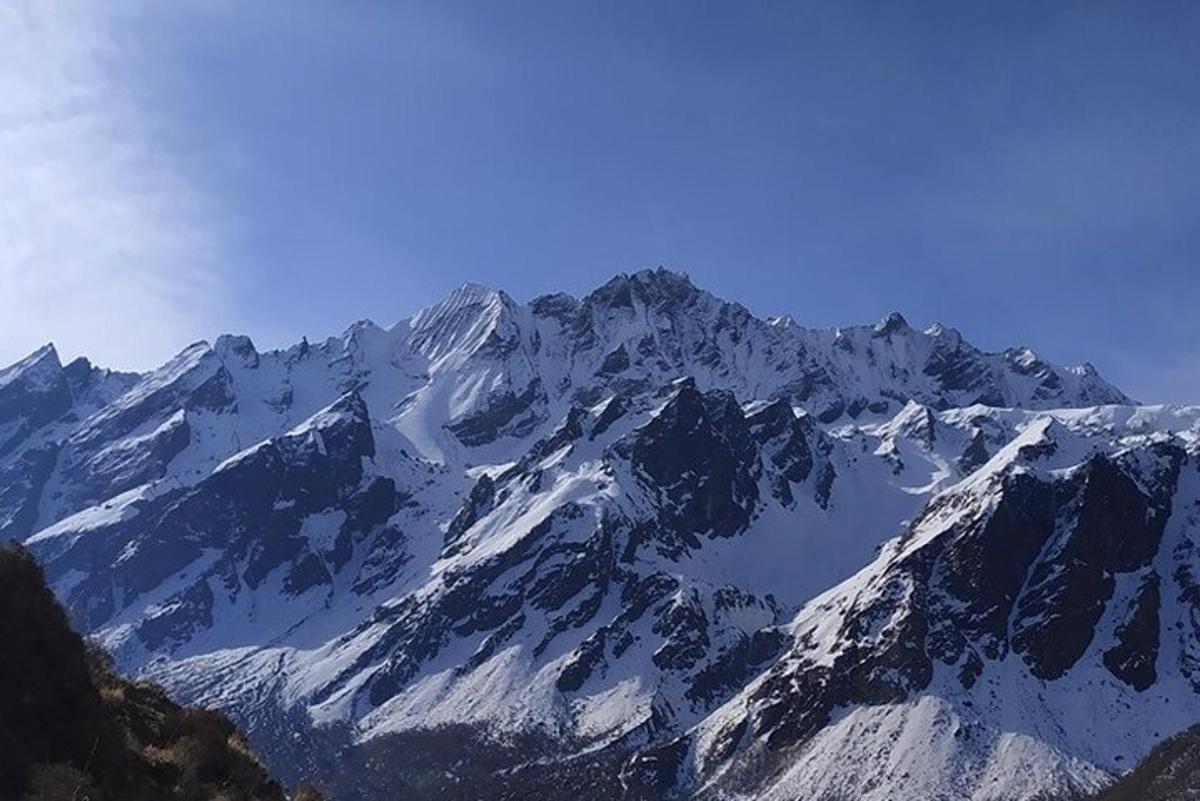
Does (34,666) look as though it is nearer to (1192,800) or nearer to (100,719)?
(100,719)

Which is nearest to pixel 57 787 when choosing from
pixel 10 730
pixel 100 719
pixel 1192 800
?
pixel 10 730

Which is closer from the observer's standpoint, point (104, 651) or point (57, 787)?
point (57, 787)

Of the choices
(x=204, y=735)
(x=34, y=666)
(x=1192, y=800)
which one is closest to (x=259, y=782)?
(x=204, y=735)

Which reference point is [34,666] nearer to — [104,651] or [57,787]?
[57,787]

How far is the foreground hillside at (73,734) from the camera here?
21.6m

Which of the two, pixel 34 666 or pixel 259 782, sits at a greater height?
pixel 34 666

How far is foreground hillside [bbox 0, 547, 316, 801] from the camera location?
2156 centimetres

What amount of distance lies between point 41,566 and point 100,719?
340 cm

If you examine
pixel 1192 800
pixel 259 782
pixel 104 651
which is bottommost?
pixel 1192 800

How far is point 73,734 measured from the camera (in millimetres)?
23109

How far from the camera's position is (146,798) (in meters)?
23.4

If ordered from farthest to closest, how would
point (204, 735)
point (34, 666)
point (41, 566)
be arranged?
1. point (204, 735)
2. point (41, 566)
3. point (34, 666)

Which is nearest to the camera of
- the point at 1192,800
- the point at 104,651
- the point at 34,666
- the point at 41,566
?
the point at 34,666

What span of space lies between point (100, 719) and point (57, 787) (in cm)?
305
